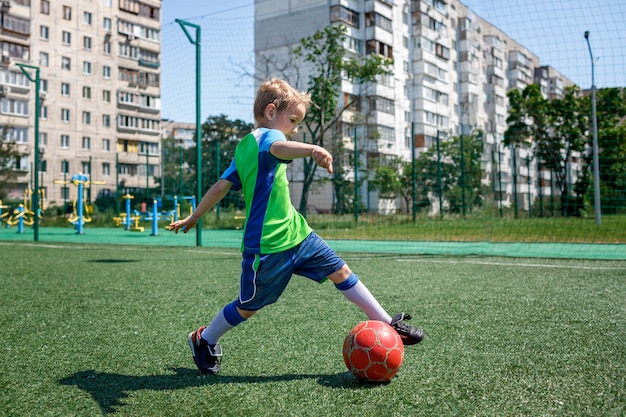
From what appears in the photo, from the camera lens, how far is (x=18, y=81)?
45.2 metres

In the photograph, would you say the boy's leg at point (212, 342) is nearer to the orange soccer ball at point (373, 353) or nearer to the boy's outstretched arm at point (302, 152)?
the orange soccer ball at point (373, 353)

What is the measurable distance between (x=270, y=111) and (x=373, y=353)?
129cm

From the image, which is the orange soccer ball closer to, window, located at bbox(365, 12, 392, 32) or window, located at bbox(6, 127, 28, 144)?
window, located at bbox(365, 12, 392, 32)

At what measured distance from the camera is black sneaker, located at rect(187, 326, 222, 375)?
112 inches

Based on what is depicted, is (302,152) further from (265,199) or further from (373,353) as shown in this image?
(373,353)

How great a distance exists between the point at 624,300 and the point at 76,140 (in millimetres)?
48519

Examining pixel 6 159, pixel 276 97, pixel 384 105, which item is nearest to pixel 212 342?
pixel 276 97

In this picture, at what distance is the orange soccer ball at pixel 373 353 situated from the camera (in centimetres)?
259

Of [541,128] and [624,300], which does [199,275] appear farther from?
[541,128]

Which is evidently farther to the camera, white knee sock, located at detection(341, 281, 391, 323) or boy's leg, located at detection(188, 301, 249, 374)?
white knee sock, located at detection(341, 281, 391, 323)

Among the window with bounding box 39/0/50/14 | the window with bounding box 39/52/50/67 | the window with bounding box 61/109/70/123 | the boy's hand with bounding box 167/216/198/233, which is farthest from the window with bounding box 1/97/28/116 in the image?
the boy's hand with bounding box 167/216/198/233

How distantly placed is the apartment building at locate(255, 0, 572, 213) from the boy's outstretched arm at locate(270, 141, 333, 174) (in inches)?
744

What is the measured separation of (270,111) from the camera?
2.92m

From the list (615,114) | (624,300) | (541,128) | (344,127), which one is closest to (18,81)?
(344,127)
